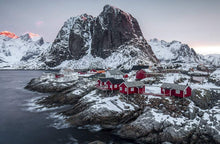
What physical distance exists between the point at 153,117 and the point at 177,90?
11.6 meters

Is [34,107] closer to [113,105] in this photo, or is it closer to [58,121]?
[58,121]

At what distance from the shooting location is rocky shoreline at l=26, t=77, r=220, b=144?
27219 mm

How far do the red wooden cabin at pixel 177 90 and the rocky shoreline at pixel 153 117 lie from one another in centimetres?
137

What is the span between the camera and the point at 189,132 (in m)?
27.4

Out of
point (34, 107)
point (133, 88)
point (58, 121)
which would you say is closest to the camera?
point (58, 121)

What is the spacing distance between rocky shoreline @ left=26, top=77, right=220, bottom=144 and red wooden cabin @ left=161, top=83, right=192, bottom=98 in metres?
1.37

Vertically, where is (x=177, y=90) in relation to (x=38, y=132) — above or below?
above

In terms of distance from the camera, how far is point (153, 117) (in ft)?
101

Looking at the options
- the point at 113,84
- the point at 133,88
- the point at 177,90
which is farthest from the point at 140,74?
the point at 177,90

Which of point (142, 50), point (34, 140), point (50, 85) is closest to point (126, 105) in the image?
point (34, 140)

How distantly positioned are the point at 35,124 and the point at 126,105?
73.5 feet

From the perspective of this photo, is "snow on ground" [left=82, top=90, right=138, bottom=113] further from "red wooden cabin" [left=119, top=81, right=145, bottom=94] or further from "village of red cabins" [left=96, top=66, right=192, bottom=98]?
"village of red cabins" [left=96, top=66, right=192, bottom=98]

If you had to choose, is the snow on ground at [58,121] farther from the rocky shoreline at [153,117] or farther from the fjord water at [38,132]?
the rocky shoreline at [153,117]

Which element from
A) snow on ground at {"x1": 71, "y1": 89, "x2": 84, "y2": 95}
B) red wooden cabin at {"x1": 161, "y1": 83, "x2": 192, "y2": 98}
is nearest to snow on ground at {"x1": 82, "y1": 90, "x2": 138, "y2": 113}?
red wooden cabin at {"x1": 161, "y1": 83, "x2": 192, "y2": 98}
